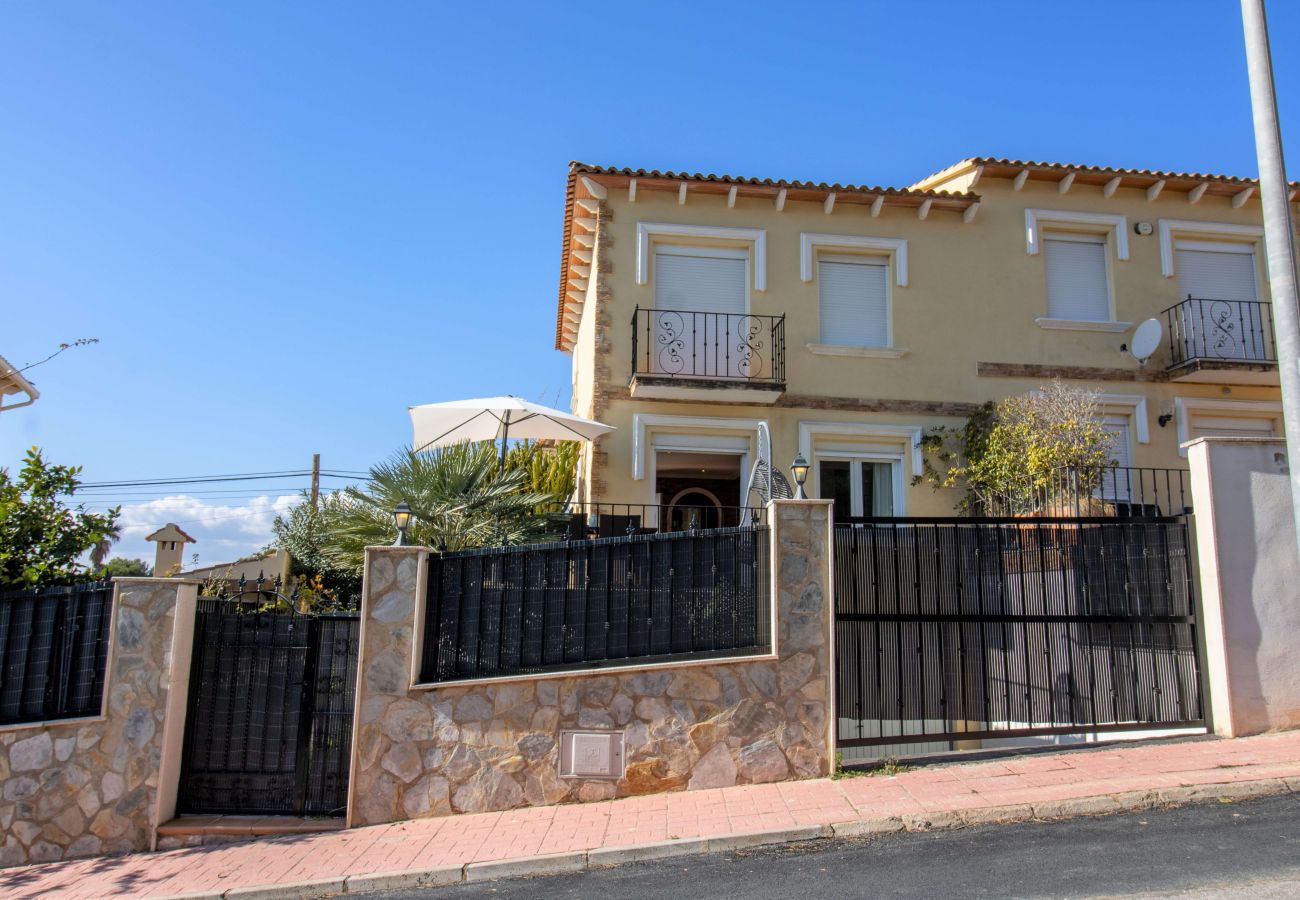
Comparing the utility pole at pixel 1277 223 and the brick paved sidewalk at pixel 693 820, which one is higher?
the utility pole at pixel 1277 223

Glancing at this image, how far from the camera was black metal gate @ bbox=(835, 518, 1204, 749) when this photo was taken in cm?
749

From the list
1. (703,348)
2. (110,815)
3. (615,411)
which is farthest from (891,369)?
(110,815)

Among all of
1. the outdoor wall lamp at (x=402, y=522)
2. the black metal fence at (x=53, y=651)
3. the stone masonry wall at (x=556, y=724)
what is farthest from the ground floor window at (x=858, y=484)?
the black metal fence at (x=53, y=651)

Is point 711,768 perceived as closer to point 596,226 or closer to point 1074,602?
point 1074,602

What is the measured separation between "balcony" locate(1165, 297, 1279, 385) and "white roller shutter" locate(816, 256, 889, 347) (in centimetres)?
426

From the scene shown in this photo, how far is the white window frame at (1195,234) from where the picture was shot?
1413cm

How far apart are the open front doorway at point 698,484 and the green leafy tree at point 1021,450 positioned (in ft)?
9.33

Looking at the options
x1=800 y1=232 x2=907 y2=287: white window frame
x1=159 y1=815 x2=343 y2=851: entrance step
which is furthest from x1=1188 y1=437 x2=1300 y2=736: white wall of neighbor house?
x1=159 y1=815 x2=343 y2=851: entrance step

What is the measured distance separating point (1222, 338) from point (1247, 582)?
786cm

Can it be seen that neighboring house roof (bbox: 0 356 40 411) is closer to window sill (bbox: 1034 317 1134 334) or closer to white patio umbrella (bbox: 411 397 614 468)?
white patio umbrella (bbox: 411 397 614 468)

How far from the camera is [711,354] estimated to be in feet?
43.0

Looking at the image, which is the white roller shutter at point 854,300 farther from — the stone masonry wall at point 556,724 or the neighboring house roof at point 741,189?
the stone masonry wall at point 556,724

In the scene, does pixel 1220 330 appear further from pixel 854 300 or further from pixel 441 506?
pixel 441 506

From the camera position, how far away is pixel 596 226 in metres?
13.4
